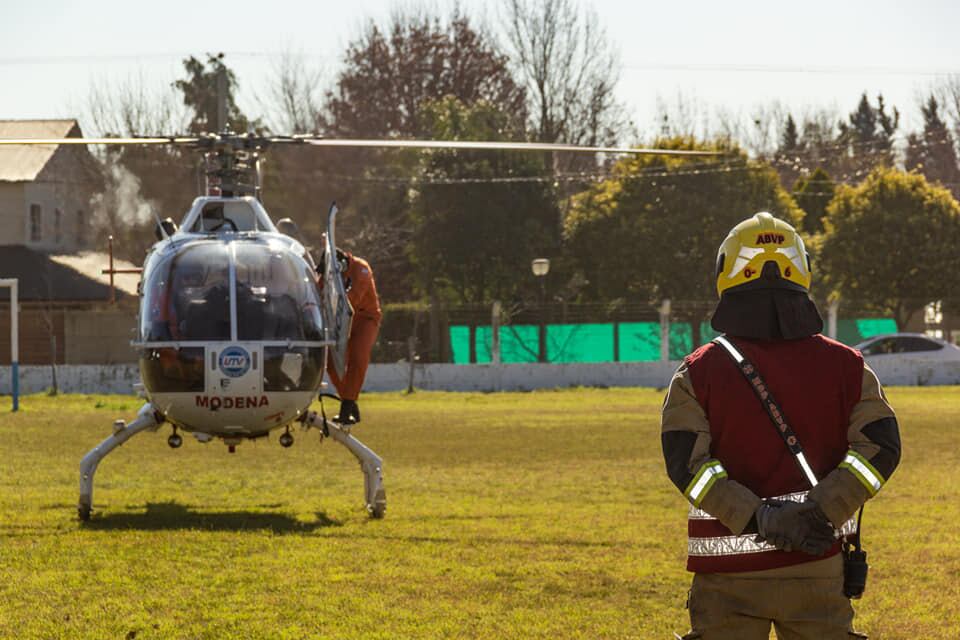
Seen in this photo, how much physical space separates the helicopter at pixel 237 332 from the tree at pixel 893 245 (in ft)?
128

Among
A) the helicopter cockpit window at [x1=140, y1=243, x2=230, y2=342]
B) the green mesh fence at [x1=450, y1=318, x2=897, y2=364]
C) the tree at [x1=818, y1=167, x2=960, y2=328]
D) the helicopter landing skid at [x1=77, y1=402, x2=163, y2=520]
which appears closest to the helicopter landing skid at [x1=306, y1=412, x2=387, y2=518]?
the helicopter landing skid at [x1=77, y1=402, x2=163, y2=520]

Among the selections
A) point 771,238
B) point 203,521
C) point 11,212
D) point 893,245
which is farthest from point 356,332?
point 11,212

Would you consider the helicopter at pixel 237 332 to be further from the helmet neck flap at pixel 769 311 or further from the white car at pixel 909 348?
the white car at pixel 909 348

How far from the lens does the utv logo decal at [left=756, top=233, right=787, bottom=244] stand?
5113mm

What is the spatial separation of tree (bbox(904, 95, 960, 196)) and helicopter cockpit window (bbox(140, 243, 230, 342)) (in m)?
74.4

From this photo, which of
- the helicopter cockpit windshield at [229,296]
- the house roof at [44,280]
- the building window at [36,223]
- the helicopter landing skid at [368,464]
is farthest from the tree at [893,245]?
the helicopter cockpit windshield at [229,296]

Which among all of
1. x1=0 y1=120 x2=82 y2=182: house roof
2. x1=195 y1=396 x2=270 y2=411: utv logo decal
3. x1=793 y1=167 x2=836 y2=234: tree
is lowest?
x1=195 y1=396 x2=270 y2=411: utv logo decal

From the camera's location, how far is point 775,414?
16.0 ft

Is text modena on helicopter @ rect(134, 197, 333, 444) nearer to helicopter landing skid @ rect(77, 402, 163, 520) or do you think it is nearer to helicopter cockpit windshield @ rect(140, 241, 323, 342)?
helicopter cockpit windshield @ rect(140, 241, 323, 342)

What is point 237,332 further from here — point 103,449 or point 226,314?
point 103,449

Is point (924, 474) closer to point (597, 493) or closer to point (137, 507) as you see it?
point (597, 493)

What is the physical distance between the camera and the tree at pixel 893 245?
52000mm

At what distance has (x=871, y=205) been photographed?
53.9 metres

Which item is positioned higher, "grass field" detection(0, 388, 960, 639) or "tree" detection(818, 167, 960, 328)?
"tree" detection(818, 167, 960, 328)
